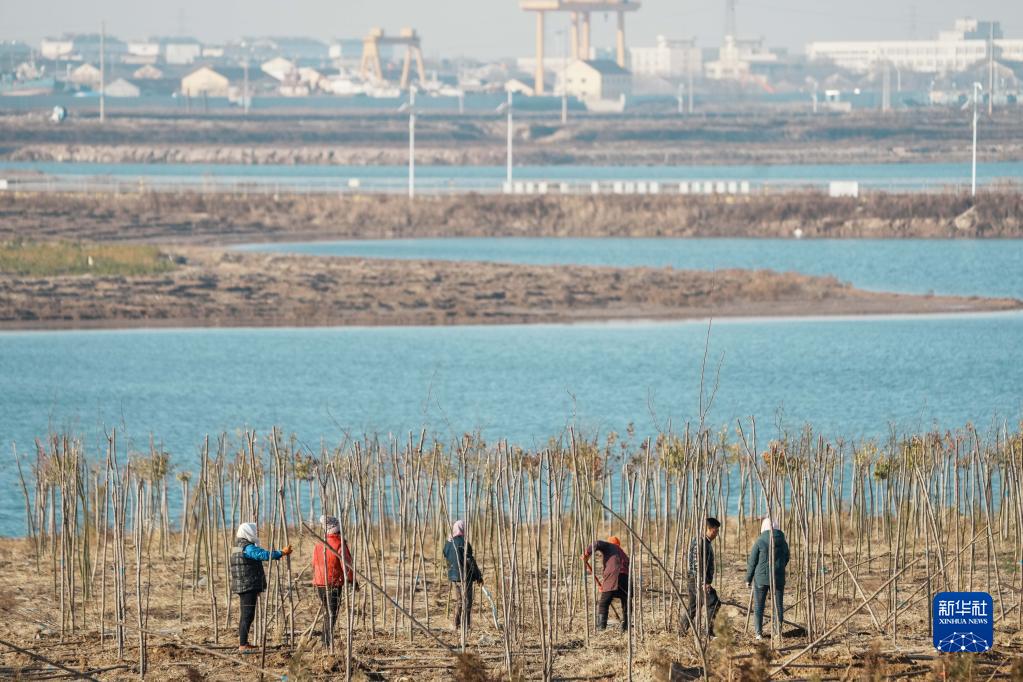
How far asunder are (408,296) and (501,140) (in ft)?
381

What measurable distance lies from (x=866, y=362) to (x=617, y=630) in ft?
91.3

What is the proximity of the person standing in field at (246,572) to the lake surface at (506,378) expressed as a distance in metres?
12.9

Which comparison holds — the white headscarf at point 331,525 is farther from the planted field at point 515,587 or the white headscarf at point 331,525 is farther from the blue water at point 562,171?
the blue water at point 562,171

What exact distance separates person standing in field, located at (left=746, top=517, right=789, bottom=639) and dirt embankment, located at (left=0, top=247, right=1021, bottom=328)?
29980 mm

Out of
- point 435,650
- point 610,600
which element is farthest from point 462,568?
point 610,600

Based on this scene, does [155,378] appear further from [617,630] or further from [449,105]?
[449,105]

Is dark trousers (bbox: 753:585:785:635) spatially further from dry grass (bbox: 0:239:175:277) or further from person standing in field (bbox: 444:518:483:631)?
dry grass (bbox: 0:239:175:277)

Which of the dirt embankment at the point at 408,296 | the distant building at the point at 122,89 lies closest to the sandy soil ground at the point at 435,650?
the dirt embankment at the point at 408,296

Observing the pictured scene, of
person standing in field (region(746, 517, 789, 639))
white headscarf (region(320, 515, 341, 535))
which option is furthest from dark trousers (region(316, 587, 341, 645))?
person standing in field (region(746, 517, 789, 639))

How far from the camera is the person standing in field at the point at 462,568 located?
14.1 metres

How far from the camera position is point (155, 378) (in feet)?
128

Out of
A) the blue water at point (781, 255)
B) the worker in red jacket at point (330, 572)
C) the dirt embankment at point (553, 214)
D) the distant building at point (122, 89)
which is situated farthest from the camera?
the distant building at point (122, 89)

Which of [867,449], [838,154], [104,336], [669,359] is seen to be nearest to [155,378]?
[104,336]

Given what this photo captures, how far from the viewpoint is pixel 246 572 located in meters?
14.0
